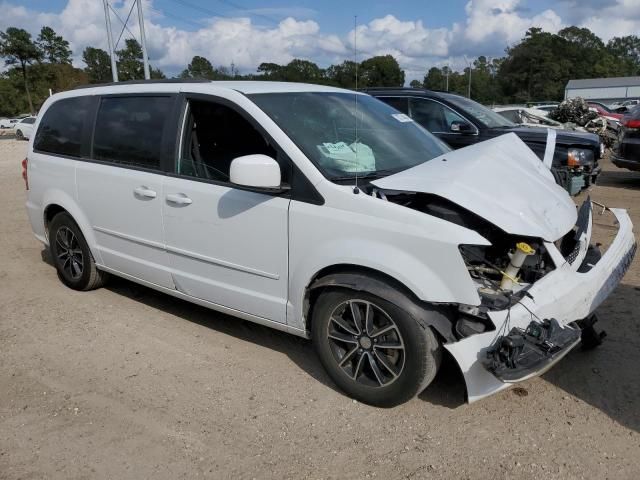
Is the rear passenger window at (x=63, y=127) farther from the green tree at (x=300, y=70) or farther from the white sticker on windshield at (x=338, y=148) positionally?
the green tree at (x=300, y=70)

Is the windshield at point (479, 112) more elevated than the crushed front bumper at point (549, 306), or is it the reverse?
the windshield at point (479, 112)

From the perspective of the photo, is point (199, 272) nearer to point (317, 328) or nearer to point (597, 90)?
point (317, 328)

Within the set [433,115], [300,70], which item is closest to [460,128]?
[433,115]

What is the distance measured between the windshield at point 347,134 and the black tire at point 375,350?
0.78m

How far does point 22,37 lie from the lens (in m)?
56.7

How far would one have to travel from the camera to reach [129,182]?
4.27 metres

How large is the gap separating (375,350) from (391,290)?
0.42m

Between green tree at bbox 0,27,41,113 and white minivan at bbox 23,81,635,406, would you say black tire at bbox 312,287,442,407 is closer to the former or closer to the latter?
white minivan at bbox 23,81,635,406

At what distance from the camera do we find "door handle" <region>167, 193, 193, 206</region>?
3.84 metres

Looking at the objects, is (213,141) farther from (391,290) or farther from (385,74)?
(385,74)

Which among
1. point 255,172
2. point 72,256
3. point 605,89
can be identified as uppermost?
point 605,89

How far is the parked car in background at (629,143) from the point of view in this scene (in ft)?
32.3

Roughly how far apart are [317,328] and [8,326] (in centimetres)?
289

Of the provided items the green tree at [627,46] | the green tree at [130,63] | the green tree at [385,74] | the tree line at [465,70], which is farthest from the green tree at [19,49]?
the green tree at [627,46]
